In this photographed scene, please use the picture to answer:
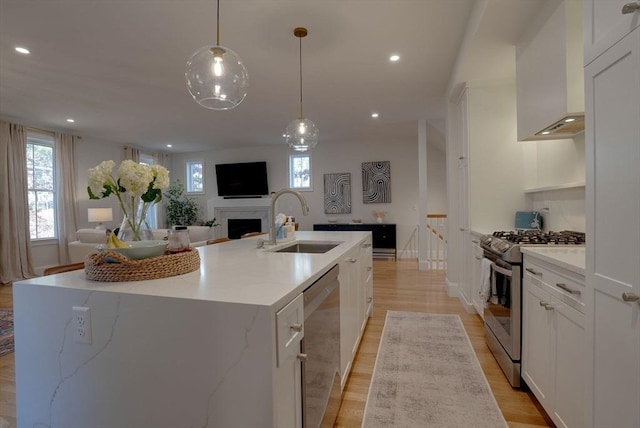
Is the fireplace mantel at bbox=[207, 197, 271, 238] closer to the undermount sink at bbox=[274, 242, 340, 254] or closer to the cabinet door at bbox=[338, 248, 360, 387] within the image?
the undermount sink at bbox=[274, 242, 340, 254]

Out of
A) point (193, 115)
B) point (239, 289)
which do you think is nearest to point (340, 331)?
point (239, 289)

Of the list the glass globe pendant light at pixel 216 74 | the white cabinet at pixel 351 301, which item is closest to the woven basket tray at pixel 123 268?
the white cabinet at pixel 351 301

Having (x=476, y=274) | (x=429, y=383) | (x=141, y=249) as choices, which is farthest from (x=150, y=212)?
(x=429, y=383)

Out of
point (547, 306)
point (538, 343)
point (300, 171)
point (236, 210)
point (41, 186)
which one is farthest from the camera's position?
point (236, 210)

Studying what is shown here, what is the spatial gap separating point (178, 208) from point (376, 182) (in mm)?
5185

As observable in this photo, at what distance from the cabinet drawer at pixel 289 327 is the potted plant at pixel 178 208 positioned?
779 centimetres

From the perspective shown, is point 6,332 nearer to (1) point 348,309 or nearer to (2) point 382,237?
(1) point 348,309

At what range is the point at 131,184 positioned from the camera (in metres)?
1.17

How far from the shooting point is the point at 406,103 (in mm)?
4613

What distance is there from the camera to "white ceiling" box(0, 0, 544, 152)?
92.4 inches

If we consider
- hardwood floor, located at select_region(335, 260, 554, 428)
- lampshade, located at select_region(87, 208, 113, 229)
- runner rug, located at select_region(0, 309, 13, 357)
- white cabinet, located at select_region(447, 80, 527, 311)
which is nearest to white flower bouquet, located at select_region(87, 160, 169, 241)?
hardwood floor, located at select_region(335, 260, 554, 428)

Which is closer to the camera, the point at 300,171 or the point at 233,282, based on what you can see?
the point at 233,282

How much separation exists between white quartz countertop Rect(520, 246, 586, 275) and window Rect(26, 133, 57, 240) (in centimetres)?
723

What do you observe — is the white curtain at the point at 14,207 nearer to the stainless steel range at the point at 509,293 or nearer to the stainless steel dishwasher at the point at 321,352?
the stainless steel dishwasher at the point at 321,352
